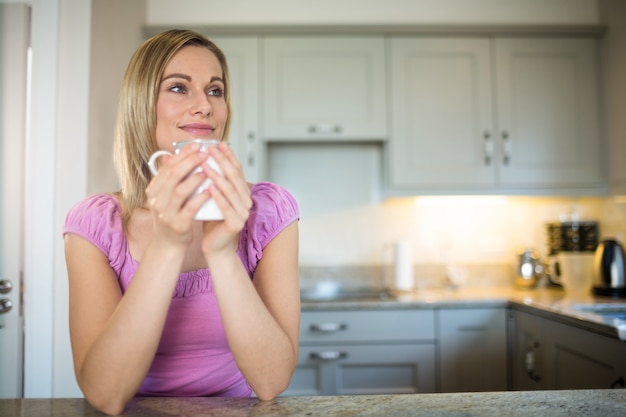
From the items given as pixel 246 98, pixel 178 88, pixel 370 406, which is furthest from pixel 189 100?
pixel 246 98

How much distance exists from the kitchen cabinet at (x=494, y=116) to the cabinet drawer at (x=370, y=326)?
67 cm

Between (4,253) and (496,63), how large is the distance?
8.06 feet

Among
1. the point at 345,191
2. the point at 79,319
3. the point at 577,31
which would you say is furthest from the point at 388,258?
the point at 79,319

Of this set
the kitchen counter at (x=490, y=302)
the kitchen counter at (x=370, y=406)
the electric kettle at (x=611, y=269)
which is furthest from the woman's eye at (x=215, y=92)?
the electric kettle at (x=611, y=269)

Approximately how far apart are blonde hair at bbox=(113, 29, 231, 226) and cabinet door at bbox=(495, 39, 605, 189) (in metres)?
2.11

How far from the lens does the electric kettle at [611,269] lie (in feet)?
7.94

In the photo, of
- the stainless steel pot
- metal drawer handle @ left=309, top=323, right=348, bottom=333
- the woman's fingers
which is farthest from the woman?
the stainless steel pot

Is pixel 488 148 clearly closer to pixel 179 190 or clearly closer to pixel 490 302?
pixel 490 302

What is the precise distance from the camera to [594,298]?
2.44 meters

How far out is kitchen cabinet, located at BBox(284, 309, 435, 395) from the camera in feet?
7.97

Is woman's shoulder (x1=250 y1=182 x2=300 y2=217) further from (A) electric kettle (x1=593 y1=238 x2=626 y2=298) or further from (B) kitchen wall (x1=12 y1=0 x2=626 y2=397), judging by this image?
(A) electric kettle (x1=593 y1=238 x2=626 y2=298)

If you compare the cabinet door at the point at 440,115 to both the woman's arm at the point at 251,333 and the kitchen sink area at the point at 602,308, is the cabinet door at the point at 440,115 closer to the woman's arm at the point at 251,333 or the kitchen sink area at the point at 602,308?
the kitchen sink area at the point at 602,308

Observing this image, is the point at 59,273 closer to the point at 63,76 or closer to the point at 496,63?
the point at 63,76

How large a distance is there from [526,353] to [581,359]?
0.42 meters
